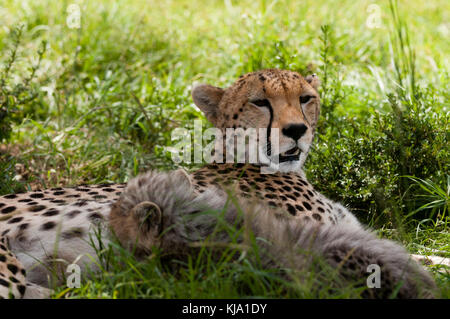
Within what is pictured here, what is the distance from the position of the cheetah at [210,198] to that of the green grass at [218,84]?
201mm

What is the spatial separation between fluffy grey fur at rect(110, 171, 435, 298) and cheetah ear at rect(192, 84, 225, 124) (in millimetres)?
1286

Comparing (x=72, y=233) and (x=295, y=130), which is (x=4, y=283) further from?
(x=295, y=130)

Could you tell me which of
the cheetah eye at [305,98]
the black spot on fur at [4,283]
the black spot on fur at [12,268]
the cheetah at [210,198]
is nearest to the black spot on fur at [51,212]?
the cheetah at [210,198]

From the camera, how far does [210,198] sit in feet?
7.58

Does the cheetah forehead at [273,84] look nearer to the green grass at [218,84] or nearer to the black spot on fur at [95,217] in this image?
the green grass at [218,84]

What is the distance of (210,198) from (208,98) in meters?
1.34

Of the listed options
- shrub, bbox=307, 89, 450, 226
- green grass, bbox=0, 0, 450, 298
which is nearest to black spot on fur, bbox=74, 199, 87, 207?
green grass, bbox=0, 0, 450, 298

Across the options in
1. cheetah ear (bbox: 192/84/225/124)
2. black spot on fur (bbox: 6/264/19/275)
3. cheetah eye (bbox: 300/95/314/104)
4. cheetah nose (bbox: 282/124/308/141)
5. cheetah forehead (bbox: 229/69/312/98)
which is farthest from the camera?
cheetah ear (bbox: 192/84/225/124)

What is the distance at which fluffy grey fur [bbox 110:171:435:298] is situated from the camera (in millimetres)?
2115

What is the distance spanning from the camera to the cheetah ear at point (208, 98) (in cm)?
353

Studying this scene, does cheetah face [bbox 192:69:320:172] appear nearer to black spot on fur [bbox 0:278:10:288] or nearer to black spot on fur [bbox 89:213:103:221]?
black spot on fur [bbox 89:213:103:221]
